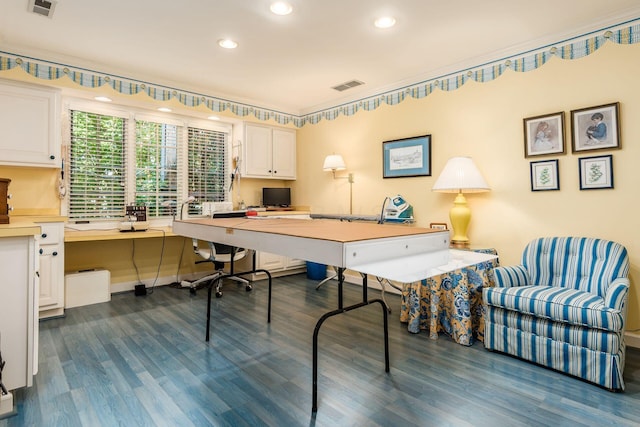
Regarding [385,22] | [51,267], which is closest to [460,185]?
[385,22]

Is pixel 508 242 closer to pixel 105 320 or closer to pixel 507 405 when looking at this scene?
pixel 507 405

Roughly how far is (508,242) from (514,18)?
192 centimetres

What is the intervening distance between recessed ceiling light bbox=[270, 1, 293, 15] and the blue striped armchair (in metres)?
2.52

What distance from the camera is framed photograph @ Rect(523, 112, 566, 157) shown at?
2904mm

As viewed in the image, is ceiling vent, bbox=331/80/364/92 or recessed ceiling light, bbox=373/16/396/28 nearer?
recessed ceiling light, bbox=373/16/396/28

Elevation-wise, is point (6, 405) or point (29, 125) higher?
point (29, 125)

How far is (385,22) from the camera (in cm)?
277

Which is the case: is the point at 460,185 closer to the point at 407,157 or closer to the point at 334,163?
the point at 407,157

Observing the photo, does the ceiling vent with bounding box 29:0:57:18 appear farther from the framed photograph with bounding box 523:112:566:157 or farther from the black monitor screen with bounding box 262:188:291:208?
the framed photograph with bounding box 523:112:566:157

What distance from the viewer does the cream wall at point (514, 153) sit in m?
2.61

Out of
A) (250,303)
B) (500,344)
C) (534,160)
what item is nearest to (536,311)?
(500,344)

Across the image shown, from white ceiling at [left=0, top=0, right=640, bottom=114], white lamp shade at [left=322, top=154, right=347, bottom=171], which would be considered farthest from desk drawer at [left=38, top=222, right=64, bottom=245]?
white lamp shade at [left=322, top=154, right=347, bottom=171]

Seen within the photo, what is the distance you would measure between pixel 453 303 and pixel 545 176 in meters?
1.44

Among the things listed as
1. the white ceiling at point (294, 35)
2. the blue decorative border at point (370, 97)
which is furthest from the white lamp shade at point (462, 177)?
the white ceiling at point (294, 35)
